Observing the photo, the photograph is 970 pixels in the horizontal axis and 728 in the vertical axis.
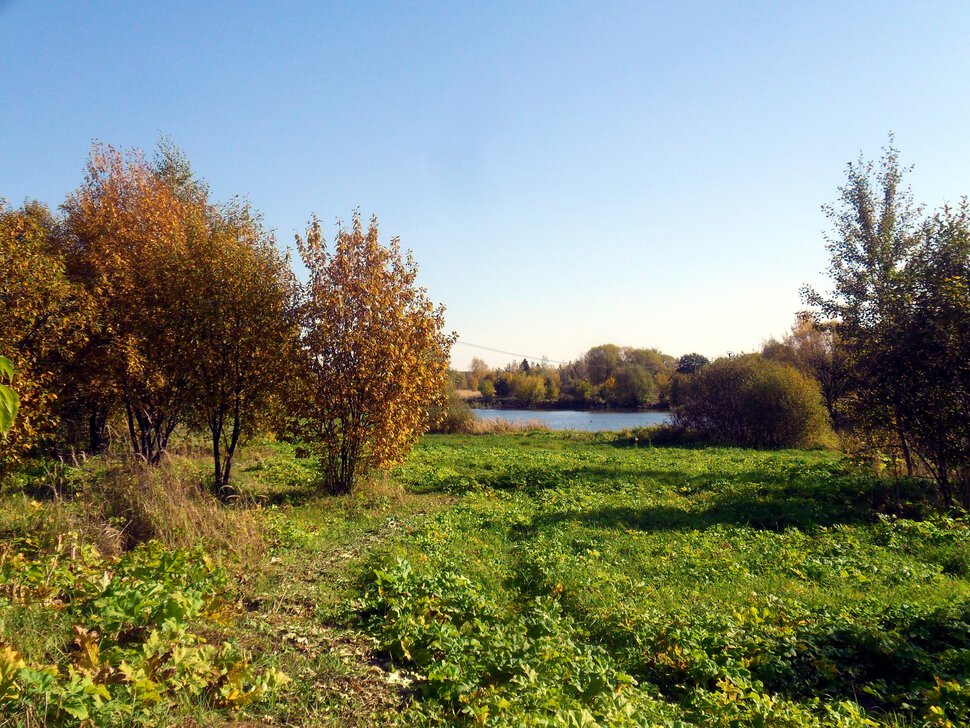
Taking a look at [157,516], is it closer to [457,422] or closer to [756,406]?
[756,406]

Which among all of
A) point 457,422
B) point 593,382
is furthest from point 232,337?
point 593,382

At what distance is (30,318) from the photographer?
955cm

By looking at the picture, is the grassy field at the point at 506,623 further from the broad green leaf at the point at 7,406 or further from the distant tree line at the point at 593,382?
the distant tree line at the point at 593,382

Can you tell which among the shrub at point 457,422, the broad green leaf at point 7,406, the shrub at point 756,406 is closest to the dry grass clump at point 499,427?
the shrub at point 457,422

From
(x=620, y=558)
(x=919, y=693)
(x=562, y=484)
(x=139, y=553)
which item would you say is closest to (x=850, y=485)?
(x=562, y=484)

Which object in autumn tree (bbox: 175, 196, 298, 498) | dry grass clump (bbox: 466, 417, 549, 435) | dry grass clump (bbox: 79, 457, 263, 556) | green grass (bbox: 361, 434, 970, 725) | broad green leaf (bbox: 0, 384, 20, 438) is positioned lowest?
green grass (bbox: 361, 434, 970, 725)

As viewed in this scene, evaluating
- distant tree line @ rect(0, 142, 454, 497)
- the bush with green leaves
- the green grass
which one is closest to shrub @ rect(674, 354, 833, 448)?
the green grass

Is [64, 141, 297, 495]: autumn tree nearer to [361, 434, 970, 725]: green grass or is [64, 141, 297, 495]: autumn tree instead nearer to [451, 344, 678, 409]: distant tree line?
[361, 434, 970, 725]: green grass

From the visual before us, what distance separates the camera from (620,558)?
348 inches

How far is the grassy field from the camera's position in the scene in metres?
4.05

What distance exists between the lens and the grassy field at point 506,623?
405cm

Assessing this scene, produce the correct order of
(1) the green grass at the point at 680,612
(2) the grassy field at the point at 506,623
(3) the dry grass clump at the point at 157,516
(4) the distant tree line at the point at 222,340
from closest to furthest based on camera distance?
(2) the grassy field at the point at 506,623 < (1) the green grass at the point at 680,612 < (3) the dry grass clump at the point at 157,516 < (4) the distant tree line at the point at 222,340

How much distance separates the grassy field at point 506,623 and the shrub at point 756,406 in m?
18.6

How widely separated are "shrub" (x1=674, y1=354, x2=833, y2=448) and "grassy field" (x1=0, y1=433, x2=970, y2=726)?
18550mm
